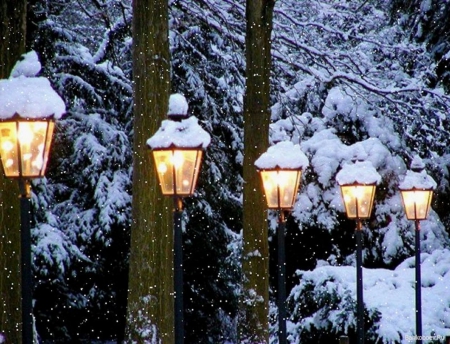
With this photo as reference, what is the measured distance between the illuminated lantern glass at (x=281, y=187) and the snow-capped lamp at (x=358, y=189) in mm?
1979

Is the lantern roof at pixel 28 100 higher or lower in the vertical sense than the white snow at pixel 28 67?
lower

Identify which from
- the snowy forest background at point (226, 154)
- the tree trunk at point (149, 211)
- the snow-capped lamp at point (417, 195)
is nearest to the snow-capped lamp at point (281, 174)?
the tree trunk at point (149, 211)

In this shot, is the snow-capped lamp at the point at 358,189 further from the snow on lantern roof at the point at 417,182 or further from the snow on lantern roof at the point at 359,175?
the snow on lantern roof at the point at 417,182

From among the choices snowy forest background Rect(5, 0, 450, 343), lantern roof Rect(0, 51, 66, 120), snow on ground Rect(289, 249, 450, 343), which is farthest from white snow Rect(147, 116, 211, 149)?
snowy forest background Rect(5, 0, 450, 343)

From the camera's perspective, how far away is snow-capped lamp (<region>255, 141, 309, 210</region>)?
8273 mm

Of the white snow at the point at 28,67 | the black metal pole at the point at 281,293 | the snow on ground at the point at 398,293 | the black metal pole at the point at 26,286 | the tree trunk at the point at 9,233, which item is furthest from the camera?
the snow on ground at the point at 398,293

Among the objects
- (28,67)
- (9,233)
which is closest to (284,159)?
(9,233)

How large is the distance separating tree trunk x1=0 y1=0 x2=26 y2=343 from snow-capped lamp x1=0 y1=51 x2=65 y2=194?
2206 millimetres

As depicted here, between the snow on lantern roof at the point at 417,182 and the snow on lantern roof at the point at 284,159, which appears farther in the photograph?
the snow on lantern roof at the point at 417,182

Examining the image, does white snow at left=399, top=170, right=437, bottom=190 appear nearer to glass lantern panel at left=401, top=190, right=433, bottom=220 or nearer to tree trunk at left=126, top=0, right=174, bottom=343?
glass lantern panel at left=401, top=190, right=433, bottom=220

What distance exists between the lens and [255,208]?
1077 centimetres

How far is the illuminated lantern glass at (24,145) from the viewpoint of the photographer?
18.0 ft

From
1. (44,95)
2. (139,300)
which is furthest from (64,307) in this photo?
(44,95)

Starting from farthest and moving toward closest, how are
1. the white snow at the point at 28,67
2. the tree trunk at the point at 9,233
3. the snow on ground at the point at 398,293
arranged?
the snow on ground at the point at 398,293
the tree trunk at the point at 9,233
the white snow at the point at 28,67
